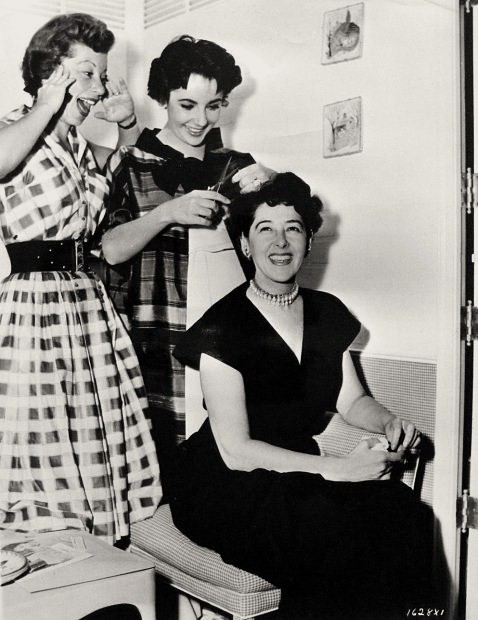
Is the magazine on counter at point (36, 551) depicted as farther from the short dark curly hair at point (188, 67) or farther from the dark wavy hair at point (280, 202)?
the short dark curly hair at point (188, 67)

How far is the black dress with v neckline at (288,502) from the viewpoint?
7.25ft

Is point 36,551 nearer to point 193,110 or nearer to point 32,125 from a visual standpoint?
point 32,125

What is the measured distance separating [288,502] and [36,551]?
2.42ft

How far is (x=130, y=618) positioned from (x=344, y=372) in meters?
1.03

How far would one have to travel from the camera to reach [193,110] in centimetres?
227

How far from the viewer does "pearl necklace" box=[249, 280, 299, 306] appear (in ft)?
7.74

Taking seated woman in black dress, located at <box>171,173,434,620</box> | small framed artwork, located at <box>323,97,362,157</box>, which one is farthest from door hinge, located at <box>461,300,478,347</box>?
small framed artwork, located at <box>323,97,362,157</box>

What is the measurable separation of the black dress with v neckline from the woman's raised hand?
762 mm

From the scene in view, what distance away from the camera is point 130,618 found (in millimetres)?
2123

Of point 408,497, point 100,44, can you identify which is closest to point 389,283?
point 408,497

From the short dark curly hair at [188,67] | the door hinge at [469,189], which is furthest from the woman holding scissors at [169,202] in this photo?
the door hinge at [469,189]

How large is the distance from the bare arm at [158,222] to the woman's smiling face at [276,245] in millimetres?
134

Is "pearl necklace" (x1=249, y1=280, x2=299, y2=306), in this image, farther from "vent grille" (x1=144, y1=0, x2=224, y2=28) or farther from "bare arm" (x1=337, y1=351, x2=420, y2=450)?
"vent grille" (x1=144, y1=0, x2=224, y2=28)

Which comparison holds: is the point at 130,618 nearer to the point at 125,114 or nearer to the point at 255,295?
the point at 255,295
